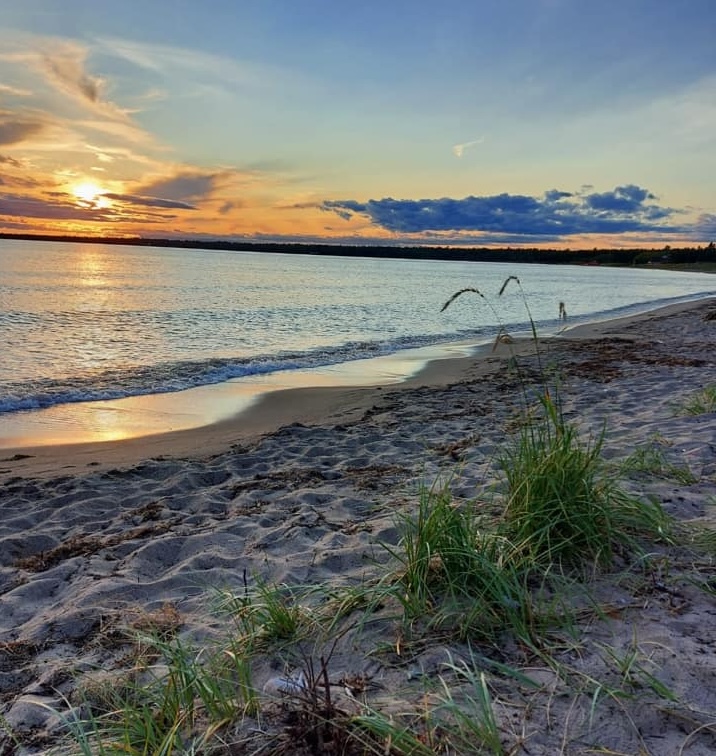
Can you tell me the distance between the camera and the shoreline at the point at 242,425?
6.88 meters

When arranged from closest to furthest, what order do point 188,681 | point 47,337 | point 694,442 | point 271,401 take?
point 188,681
point 694,442
point 271,401
point 47,337

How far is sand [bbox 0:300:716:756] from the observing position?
6.90 feet

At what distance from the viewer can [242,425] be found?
28.5 ft

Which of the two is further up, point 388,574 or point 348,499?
point 388,574

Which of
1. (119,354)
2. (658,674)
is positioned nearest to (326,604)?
(658,674)

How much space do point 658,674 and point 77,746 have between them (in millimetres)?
2064

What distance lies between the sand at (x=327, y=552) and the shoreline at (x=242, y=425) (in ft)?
0.18

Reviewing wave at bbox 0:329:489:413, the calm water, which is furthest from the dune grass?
wave at bbox 0:329:489:413

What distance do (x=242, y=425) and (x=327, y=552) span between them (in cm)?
521

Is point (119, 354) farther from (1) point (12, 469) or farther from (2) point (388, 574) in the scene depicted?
(2) point (388, 574)

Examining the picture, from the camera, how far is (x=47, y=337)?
1736 cm

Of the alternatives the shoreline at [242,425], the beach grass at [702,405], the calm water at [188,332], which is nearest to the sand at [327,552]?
the shoreline at [242,425]

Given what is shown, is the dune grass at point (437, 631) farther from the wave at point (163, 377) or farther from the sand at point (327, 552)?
the wave at point (163, 377)

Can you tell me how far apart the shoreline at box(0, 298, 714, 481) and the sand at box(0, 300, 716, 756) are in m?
0.05
